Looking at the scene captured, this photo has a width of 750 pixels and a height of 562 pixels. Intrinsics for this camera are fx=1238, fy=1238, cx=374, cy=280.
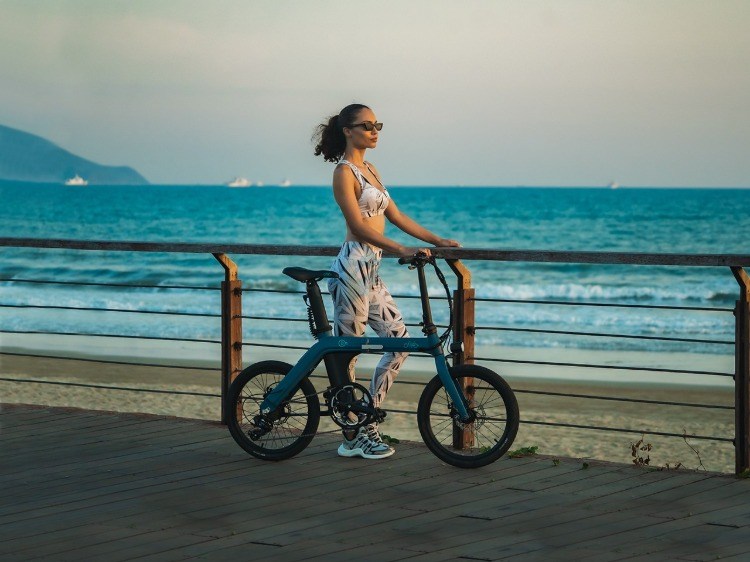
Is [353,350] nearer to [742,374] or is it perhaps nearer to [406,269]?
[742,374]

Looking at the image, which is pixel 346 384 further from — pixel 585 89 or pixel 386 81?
pixel 585 89

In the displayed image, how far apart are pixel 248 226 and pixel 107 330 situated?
32.7 m

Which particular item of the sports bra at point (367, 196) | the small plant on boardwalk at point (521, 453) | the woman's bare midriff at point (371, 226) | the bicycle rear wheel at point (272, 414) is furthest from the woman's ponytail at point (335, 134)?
the small plant on boardwalk at point (521, 453)

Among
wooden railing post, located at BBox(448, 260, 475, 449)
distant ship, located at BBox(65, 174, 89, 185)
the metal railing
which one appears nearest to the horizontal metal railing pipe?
the metal railing

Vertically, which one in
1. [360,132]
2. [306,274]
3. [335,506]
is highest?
[360,132]

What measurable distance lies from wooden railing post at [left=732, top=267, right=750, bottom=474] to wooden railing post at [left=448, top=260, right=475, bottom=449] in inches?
45.1

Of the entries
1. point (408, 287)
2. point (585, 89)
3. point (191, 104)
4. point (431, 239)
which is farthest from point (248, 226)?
point (431, 239)

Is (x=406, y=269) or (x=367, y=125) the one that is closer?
(x=367, y=125)

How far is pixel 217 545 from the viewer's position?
4055 millimetres

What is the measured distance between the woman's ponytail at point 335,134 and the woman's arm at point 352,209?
0.16m

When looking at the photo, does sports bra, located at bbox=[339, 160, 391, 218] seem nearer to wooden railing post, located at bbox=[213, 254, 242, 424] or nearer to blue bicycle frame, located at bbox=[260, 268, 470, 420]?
blue bicycle frame, located at bbox=[260, 268, 470, 420]

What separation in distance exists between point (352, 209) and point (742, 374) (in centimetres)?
174

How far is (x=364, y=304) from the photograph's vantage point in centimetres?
534

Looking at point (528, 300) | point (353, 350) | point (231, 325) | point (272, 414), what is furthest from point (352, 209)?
point (231, 325)
